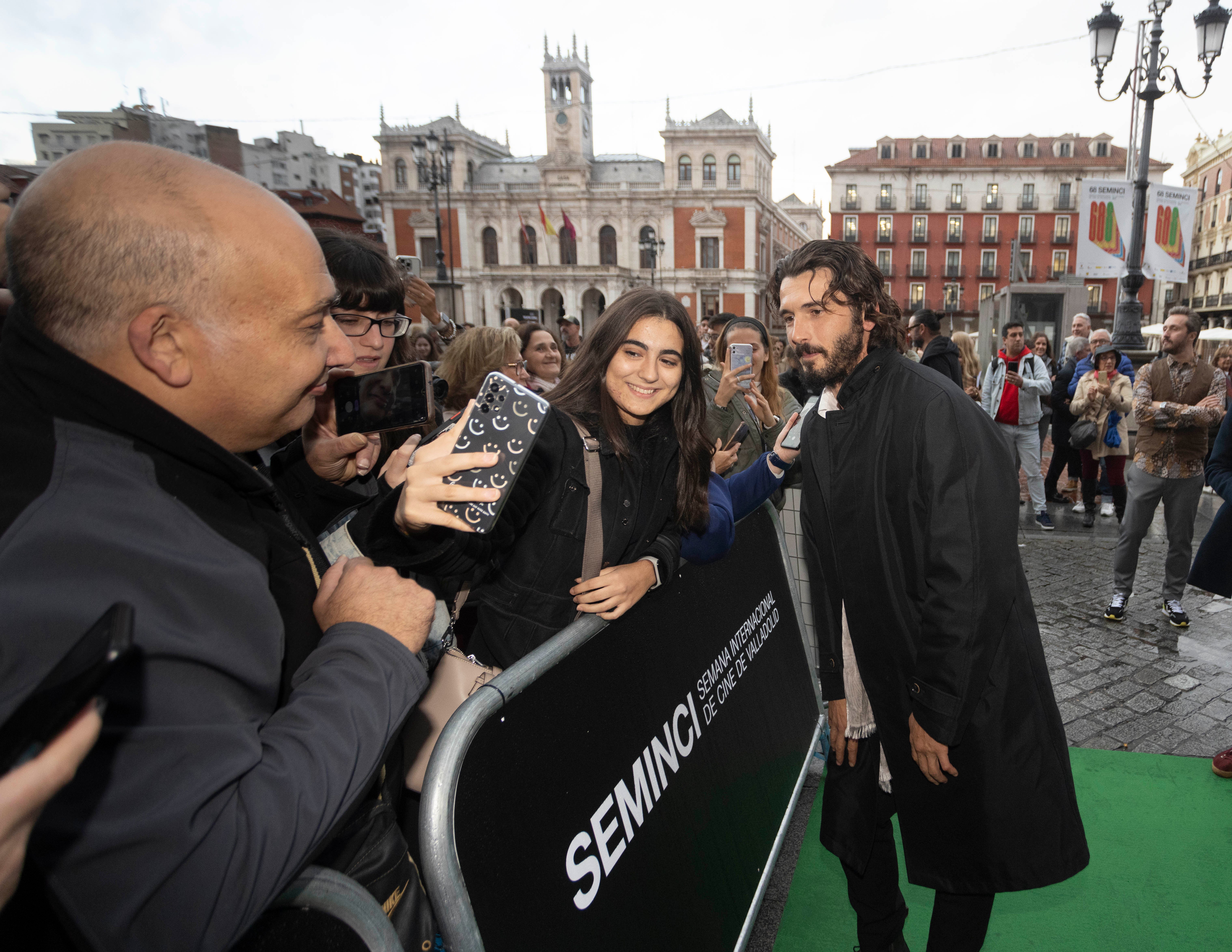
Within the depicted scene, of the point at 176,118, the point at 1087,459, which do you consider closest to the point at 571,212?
the point at 176,118

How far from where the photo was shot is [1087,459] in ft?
23.5

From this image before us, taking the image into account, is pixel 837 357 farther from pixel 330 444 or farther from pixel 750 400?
pixel 750 400

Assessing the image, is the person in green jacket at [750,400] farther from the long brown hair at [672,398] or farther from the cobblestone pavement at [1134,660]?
the cobblestone pavement at [1134,660]

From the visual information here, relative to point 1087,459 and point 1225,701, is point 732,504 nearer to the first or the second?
point 1225,701

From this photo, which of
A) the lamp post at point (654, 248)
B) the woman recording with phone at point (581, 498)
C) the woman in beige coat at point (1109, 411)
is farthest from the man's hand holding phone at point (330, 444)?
the lamp post at point (654, 248)

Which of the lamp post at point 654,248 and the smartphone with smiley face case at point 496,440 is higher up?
the lamp post at point 654,248

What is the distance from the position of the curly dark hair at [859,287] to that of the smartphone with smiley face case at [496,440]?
1129 mm

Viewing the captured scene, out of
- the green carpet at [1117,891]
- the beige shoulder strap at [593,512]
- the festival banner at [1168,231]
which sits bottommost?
the green carpet at [1117,891]

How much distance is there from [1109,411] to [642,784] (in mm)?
7266

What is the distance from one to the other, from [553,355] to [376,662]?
4.50 meters

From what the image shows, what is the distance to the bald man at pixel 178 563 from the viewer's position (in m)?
0.66

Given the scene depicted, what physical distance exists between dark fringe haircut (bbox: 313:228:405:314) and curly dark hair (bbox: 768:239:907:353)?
1.34 meters

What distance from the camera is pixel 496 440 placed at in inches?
44.8

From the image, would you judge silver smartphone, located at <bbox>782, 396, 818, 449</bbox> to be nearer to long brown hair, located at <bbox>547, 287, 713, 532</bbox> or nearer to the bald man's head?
long brown hair, located at <bbox>547, 287, 713, 532</bbox>
